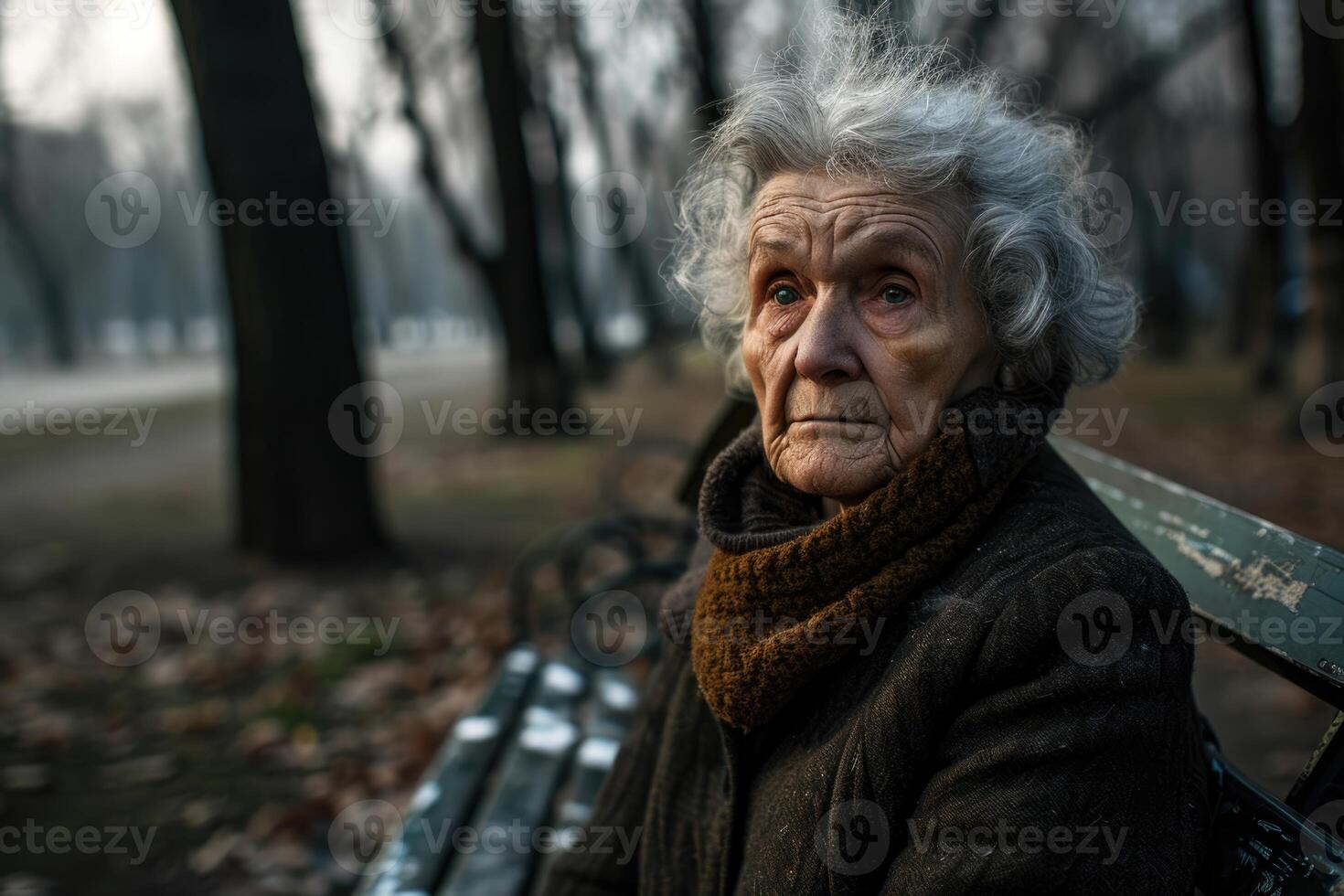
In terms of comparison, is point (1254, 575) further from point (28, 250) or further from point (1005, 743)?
point (28, 250)

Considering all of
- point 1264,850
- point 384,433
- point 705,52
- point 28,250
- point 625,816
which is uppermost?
point 705,52

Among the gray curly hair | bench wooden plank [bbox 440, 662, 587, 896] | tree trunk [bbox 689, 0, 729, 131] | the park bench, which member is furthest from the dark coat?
tree trunk [bbox 689, 0, 729, 131]

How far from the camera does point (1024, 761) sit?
1352mm

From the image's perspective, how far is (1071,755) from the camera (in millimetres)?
1335

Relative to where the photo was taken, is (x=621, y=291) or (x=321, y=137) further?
(x=621, y=291)

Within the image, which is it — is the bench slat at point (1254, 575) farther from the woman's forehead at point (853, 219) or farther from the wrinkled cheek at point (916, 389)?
the woman's forehead at point (853, 219)

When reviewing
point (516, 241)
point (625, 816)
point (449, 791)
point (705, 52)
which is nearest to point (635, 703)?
point (449, 791)

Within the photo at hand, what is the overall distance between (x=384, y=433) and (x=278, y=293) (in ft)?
29.7

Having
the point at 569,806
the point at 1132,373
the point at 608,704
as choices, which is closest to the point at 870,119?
the point at 569,806

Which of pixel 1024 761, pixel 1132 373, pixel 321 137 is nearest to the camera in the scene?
pixel 1024 761

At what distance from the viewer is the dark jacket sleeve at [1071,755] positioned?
4.32ft

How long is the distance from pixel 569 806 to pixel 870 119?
1.85 m

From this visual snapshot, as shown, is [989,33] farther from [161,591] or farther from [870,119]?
[870,119]

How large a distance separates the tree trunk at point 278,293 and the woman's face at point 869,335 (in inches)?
203
